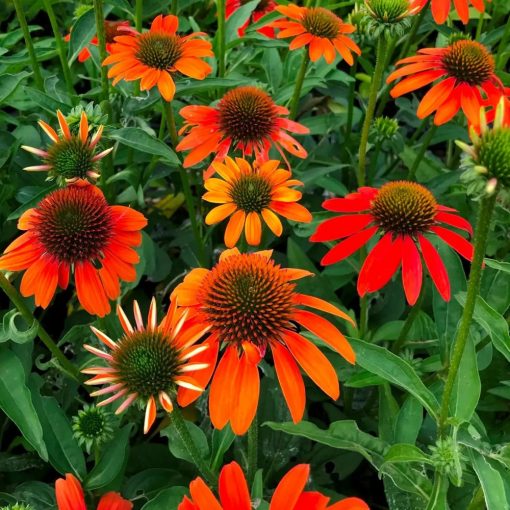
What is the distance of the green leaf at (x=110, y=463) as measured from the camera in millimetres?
1027

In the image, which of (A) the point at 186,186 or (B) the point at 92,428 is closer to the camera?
(B) the point at 92,428

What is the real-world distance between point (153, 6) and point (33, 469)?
1200 mm

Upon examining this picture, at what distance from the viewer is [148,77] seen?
1253 millimetres

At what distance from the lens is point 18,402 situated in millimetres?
1013

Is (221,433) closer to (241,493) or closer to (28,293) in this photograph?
(241,493)

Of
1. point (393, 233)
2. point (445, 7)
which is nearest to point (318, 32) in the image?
point (445, 7)

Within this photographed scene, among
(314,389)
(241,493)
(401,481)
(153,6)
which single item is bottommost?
(241,493)

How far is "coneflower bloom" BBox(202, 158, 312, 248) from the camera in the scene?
3.80 feet

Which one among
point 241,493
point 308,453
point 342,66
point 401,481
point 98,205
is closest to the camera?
point 241,493

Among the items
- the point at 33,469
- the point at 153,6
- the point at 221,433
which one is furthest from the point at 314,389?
the point at 153,6

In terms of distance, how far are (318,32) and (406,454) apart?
38.6 inches

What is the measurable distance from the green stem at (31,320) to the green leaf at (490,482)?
0.70 metres

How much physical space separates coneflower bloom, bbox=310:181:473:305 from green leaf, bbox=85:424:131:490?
1.48 ft

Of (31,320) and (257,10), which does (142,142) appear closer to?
(31,320)
